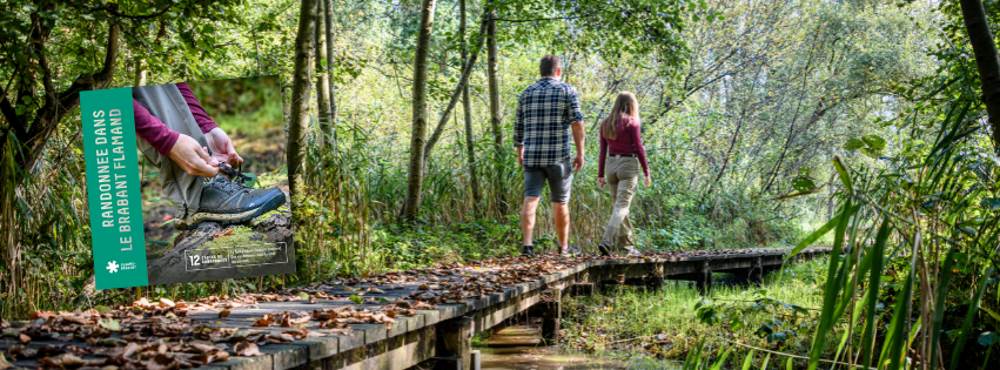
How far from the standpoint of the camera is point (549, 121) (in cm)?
882

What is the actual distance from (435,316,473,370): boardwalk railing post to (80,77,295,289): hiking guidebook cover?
1224mm

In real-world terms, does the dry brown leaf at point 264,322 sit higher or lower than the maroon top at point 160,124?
lower

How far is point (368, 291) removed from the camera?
589 centimetres

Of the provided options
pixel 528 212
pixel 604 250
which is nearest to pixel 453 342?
pixel 528 212

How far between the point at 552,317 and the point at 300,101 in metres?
3.12

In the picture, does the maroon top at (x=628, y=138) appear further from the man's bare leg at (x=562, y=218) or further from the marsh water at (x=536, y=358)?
the marsh water at (x=536, y=358)

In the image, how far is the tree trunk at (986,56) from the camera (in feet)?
10.0

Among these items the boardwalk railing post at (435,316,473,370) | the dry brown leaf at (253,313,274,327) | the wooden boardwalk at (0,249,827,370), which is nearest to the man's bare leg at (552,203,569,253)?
the wooden boardwalk at (0,249,827,370)

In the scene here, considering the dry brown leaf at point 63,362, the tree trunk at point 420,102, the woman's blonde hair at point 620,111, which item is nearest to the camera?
the dry brown leaf at point 63,362

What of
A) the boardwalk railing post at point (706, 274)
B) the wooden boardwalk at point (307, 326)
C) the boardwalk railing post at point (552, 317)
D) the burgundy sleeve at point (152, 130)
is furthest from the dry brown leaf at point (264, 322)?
the boardwalk railing post at point (706, 274)

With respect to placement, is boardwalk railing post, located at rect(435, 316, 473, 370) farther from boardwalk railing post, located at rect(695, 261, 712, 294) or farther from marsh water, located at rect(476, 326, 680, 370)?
boardwalk railing post, located at rect(695, 261, 712, 294)

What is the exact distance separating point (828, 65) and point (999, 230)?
73.1 feet

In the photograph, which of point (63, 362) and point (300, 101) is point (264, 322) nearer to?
point (63, 362)

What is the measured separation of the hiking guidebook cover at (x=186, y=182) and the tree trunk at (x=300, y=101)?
43.6 inches
